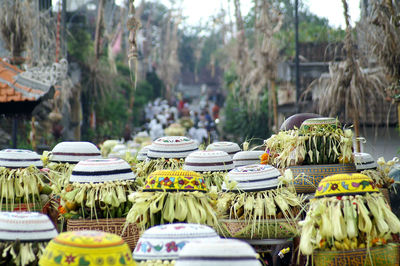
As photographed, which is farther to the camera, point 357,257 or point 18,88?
point 18,88

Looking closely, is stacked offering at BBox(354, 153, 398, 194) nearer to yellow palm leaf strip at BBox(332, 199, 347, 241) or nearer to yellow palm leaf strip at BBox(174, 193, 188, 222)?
yellow palm leaf strip at BBox(332, 199, 347, 241)

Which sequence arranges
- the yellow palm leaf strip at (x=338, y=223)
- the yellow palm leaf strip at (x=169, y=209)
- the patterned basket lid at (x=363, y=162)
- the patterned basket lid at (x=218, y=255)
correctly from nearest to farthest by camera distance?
the patterned basket lid at (x=218, y=255), the yellow palm leaf strip at (x=338, y=223), the yellow palm leaf strip at (x=169, y=209), the patterned basket lid at (x=363, y=162)

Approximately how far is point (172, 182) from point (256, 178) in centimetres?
70

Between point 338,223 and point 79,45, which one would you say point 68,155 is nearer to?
point 338,223

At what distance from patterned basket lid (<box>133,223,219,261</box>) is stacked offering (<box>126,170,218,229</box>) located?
73 cm

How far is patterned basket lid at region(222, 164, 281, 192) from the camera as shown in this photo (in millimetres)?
4484

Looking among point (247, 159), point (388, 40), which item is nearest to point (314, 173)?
point (247, 159)

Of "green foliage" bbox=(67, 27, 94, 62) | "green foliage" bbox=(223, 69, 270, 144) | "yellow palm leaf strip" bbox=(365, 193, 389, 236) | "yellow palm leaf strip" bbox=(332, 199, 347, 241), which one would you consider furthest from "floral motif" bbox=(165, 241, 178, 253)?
"green foliage" bbox=(67, 27, 94, 62)

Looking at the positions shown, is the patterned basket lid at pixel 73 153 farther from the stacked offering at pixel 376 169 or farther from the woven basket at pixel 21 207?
the stacked offering at pixel 376 169

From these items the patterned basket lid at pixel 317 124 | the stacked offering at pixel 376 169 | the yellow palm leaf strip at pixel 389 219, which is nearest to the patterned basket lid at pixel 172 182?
the yellow palm leaf strip at pixel 389 219

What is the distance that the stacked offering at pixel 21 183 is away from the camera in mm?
4980

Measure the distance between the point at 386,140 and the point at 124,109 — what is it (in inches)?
635

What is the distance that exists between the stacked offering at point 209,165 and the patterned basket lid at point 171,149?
331 mm

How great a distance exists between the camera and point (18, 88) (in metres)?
10.8
